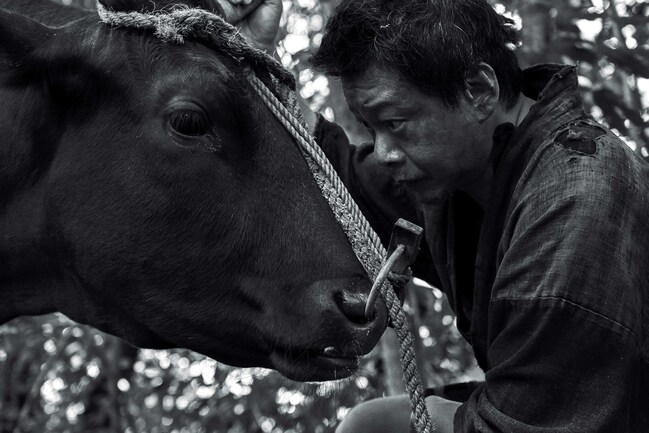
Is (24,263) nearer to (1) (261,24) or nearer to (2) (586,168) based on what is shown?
(1) (261,24)

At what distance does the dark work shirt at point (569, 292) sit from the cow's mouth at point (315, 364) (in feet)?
0.91

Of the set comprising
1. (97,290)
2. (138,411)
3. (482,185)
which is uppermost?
(482,185)

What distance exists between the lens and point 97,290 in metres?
2.44

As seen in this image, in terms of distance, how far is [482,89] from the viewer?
8.25 ft

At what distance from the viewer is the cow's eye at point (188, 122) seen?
2340mm

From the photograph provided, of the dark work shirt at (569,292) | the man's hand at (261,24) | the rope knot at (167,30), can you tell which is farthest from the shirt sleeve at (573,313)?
the man's hand at (261,24)

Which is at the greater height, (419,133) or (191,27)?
(191,27)

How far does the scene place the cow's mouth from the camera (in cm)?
232

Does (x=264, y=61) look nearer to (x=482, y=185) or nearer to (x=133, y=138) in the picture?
(x=133, y=138)

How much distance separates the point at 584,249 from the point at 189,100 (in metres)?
0.94

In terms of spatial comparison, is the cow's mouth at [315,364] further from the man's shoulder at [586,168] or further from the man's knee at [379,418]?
the man's shoulder at [586,168]

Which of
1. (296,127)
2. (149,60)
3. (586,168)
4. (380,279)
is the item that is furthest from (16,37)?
(586,168)

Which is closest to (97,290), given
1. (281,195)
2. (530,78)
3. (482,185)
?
(281,195)

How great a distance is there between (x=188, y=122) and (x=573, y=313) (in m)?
0.95
